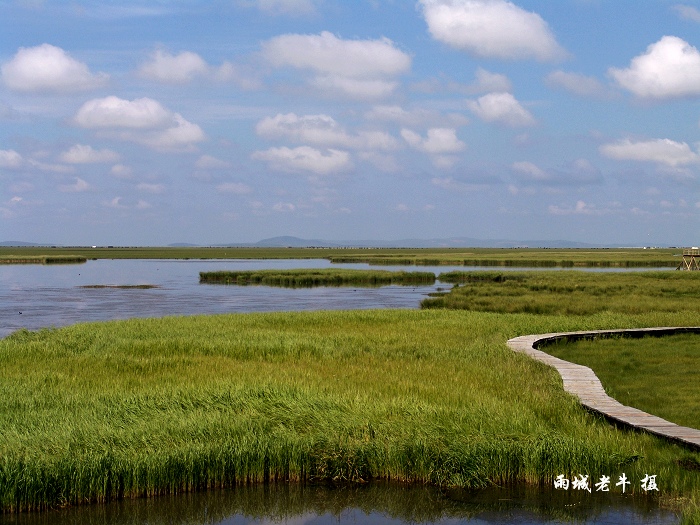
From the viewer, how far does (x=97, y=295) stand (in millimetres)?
60781

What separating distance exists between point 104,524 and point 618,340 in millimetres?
20818

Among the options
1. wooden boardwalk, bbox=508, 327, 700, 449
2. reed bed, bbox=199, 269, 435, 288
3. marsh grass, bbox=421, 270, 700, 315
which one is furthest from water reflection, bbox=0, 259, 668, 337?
wooden boardwalk, bbox=508, 327, 700, 449

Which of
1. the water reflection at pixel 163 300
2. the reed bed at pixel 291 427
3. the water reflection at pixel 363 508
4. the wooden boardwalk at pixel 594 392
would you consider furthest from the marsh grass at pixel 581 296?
the water reflection at pixel 363 508

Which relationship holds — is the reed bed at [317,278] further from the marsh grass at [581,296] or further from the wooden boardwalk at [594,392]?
the wooden boardwalk at [594,392]

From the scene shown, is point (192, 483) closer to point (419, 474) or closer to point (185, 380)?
point (419, 474)

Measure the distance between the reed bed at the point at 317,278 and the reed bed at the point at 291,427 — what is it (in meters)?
56.0

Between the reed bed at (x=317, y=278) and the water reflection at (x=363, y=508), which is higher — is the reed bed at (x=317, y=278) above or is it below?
above

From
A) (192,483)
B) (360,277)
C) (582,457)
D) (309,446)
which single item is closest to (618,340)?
(582,457)

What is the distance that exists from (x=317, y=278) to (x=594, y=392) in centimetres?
6413

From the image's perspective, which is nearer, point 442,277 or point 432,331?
point 432,331

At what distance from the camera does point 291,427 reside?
13492mm

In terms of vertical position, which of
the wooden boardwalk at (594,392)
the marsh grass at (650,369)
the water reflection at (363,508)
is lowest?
the water reflection at (363,508)

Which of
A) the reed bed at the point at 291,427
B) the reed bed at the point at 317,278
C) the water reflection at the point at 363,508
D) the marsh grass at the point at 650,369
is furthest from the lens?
the reed bed at the point at 317,278

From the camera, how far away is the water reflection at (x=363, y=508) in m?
10.7
